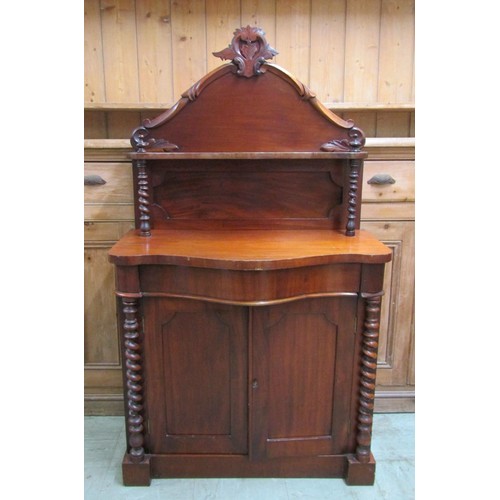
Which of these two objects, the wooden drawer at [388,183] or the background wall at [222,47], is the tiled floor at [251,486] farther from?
the background wall at [222,47]

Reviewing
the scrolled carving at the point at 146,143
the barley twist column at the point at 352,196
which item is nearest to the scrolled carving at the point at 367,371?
the barley twist column at the point at 352,196

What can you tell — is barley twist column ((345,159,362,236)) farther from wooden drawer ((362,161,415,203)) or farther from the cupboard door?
the cupboard door

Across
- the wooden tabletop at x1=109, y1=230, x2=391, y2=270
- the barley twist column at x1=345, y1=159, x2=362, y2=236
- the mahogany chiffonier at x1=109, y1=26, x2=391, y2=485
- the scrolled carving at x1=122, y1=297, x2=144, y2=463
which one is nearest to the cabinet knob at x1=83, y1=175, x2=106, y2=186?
the mahogany chiffonier at x1=109, y1=26, x2=391, y2=485

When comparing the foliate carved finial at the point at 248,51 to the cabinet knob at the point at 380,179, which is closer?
the foliate carved finial at the point at 248,51

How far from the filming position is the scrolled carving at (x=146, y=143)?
142 centimetres

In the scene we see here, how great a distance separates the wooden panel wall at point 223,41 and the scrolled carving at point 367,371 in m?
0.94

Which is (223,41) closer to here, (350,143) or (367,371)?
(350,143)

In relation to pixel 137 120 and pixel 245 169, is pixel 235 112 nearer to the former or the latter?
pixel 245 169

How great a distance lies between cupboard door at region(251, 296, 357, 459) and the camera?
1307 mm

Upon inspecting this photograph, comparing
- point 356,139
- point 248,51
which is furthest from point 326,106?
point 248,51

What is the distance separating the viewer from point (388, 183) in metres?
1.59

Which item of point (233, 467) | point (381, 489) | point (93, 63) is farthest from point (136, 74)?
point (381, 489)

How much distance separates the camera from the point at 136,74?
1703mm

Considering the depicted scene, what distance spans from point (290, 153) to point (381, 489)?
1164 millimetres
